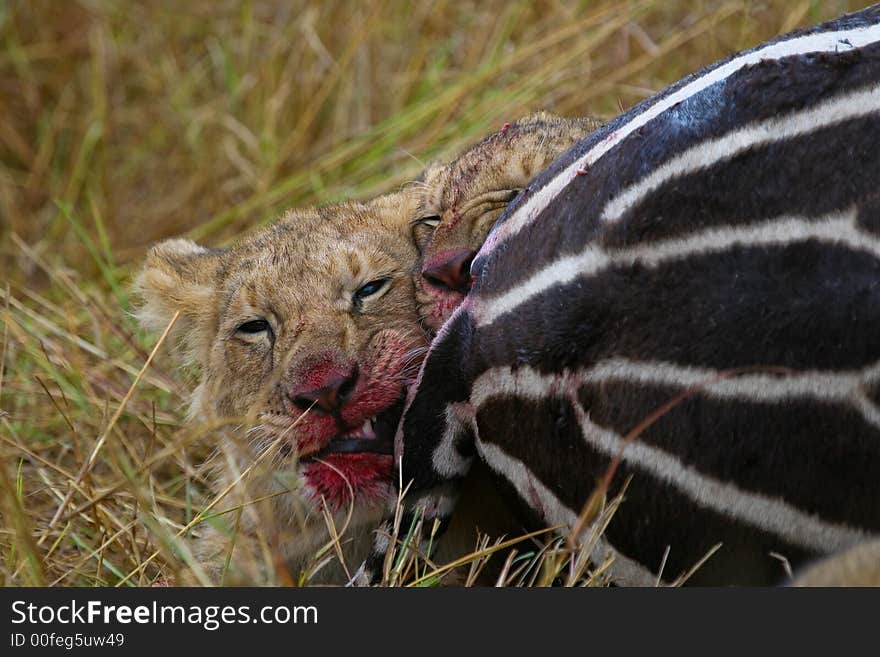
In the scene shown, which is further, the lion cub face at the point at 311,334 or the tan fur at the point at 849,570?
the lion cub face at the point at 311,334

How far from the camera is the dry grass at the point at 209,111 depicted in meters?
3.41

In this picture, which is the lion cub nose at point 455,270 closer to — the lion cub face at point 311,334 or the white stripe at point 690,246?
the lion cub face at point 311,334

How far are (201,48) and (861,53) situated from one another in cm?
391

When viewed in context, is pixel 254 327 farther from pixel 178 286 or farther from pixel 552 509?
pixel 552 509

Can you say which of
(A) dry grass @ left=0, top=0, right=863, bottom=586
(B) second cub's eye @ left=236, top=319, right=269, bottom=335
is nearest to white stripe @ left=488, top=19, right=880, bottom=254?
(B) second cub's eye @ left=236, top=319, right=269, bottom=335

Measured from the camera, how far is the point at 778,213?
1811 mm

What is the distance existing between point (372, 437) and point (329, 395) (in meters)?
0.13

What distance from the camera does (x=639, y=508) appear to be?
1.92 metres

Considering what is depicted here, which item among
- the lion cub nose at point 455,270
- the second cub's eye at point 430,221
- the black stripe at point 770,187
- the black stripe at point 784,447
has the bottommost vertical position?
the black stripe at point 784,447

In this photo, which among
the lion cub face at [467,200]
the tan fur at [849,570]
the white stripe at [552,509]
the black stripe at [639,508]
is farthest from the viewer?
the lion cub face at [467,200]

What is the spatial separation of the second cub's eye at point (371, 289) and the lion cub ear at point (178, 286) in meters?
0.42

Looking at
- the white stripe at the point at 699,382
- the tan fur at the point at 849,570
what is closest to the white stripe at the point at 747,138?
the white stripe at the point at 699,382

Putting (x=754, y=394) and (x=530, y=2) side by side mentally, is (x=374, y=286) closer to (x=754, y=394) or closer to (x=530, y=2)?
(x=754, y=394)

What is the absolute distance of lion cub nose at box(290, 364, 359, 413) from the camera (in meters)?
2.29
